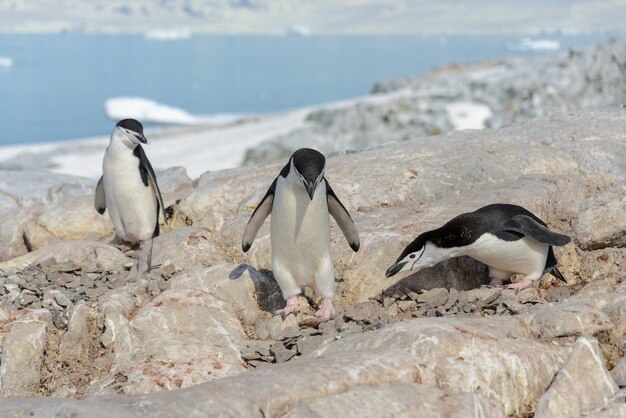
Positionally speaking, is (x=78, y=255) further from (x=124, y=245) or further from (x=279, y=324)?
(x=279, y=324)

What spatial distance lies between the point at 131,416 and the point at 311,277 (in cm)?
192

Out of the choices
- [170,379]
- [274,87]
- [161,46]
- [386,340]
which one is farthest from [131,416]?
[161,46]

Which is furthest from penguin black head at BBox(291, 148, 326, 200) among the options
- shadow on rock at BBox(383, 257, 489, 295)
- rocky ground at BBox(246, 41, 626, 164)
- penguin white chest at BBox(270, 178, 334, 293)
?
rocky ground at BBox(246, 41, 626, 164)

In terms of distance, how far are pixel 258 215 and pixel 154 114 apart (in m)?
28.9

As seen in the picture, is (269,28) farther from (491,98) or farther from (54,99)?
(491,98)

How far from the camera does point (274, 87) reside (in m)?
49.4

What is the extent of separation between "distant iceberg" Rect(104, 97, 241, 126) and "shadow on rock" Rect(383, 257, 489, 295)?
84.6 feet

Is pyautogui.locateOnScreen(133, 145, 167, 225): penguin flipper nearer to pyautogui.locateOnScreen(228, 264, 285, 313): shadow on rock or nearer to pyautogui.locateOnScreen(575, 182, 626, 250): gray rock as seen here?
pyautogui.locateOnScreen(228, 264, 285, 313): shadow on rock

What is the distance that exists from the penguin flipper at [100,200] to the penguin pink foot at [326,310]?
251cm

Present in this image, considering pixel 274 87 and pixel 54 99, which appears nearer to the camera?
pixel 54 99

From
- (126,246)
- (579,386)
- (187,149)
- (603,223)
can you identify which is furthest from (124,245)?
(187,149)

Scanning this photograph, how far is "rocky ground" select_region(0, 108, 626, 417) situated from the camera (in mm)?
3242

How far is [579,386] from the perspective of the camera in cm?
350

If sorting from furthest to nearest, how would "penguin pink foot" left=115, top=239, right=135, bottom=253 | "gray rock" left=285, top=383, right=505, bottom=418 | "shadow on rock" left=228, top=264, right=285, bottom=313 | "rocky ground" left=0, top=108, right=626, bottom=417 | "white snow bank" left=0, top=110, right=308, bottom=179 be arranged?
"white snow bank" left=0, top=110, right=308, bottom=179 < "penguin pink foot" left=115, top=239, right=135, bottom=253 < "shadow on rock" left=228, top=264, right=285, bottom=313 < "rocky ground" left=0, top=108, right=626, bottom=417 < "gray rock" left=285, top=383, right=505, bottom=418
